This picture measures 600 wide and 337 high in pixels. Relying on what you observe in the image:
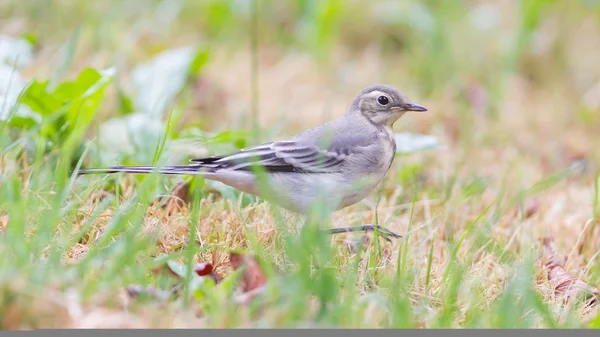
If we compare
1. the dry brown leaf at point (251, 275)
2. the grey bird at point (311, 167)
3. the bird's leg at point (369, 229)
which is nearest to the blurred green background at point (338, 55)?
the grey bird at point (311, 167)

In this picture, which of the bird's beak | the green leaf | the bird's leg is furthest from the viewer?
the green leaf

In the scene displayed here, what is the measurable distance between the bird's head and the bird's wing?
359mm

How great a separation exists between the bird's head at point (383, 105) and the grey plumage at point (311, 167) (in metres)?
0.11

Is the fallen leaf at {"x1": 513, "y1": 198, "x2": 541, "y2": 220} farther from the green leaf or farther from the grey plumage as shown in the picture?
the grey plumage

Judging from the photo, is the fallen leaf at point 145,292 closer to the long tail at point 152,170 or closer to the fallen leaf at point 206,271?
the fallen leaf at point 206,271

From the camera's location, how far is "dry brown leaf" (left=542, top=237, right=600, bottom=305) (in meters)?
3.79

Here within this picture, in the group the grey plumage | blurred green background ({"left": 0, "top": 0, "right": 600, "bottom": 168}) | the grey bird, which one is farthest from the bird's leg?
blurred green background ({"left": 0, "top": 0, "right": 600, "bottom": 168})

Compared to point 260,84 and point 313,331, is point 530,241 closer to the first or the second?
point 313,331

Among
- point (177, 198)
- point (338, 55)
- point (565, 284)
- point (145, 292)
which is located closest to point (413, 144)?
point (565, 284)

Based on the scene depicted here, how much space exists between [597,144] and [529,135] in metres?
0.53

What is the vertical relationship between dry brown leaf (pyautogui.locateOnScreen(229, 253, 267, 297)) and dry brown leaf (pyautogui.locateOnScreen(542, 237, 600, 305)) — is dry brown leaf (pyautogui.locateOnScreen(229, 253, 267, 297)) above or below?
above

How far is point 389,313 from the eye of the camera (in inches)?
120

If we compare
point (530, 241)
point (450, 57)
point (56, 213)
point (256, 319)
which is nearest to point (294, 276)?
point (256, 319)

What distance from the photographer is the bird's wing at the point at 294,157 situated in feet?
13.2
